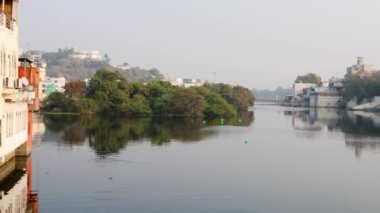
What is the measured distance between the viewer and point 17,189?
1852 cm

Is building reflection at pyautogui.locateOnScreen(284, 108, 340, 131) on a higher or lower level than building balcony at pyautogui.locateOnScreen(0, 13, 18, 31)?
lower

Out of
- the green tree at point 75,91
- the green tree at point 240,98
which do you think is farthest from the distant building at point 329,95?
the green tree at point 75,91

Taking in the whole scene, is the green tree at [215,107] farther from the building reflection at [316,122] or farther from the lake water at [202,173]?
the lake water at [202,173]

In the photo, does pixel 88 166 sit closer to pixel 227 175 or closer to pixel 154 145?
pixel 227 175

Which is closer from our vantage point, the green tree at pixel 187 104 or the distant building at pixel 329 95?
the green tree at pixel 187 104

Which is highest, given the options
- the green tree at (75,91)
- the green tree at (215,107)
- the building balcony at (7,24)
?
the building balcony at (7,24)

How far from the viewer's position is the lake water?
17547 millimetres

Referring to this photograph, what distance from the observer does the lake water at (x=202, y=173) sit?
57.6 feet

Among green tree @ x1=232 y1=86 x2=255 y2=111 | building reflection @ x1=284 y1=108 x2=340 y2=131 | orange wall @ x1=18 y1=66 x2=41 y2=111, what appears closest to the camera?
orange wall @ x1=18 y1=66 x2=41 y2=111

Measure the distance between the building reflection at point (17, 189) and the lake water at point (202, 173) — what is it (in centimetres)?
34

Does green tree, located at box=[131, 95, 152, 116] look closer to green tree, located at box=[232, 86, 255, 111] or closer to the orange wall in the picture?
green tree, located at box=[232, 86, 255, 111]

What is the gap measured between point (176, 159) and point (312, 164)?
6.52 metres

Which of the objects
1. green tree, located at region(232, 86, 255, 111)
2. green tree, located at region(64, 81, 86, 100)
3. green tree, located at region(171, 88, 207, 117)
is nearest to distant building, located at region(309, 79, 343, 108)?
green tree, located at region(232, 86, 255, 111)

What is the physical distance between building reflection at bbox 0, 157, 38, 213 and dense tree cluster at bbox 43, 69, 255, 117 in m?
45.0
